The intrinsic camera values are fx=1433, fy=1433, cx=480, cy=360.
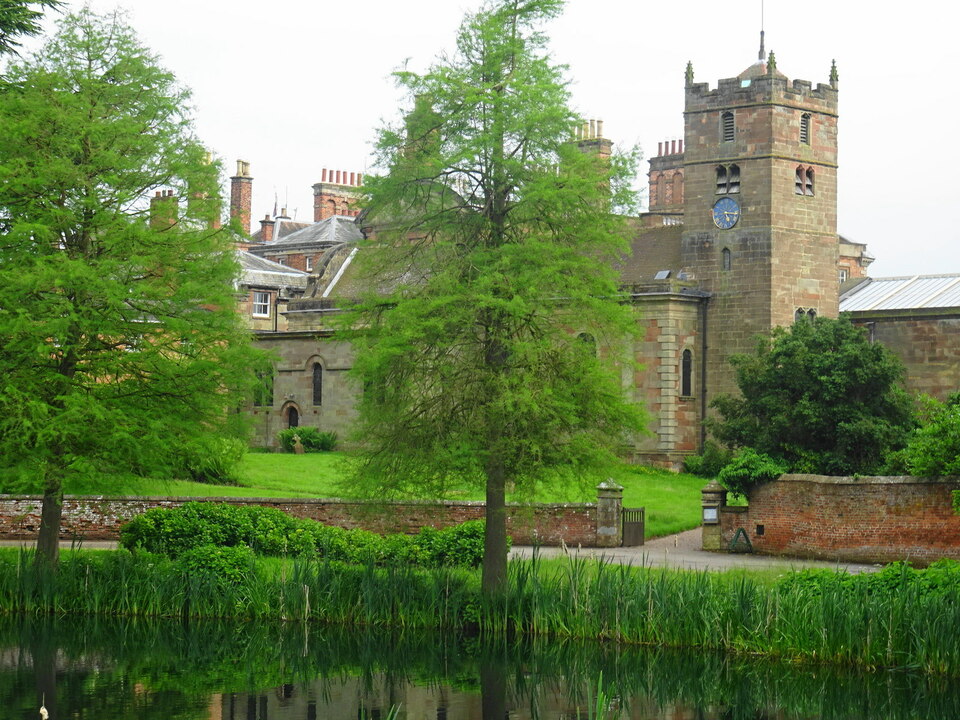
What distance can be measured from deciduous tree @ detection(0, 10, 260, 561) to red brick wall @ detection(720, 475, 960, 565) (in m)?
13.4

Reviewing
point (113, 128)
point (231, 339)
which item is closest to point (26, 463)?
point (231, 339)

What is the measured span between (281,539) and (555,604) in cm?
708

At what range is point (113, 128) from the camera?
26.6 metres

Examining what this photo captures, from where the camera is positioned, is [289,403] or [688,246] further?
[289,403]

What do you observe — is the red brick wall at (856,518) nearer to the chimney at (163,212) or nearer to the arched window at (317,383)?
the chimney at (163,212)

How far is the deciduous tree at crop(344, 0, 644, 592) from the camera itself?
24750 millimetres

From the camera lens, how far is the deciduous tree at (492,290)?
81.2 feet

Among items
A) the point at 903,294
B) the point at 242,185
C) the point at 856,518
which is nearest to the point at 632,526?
the point at 856,518

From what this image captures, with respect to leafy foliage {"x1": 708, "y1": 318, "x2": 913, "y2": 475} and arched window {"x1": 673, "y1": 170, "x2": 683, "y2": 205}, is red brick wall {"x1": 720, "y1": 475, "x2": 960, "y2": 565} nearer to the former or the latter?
leafy foliage {"x1": 708, "y1": 318, "x2": 913, "y2": 475}

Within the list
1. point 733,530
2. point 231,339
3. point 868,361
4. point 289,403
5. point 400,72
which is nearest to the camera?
point 400,72

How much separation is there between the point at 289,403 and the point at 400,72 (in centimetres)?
3810

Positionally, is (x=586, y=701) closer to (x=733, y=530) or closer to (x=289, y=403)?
(x=733, y=530)

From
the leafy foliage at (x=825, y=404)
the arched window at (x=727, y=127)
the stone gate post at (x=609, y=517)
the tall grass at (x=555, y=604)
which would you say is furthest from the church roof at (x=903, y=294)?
the tall grass at (x=555, y=604)

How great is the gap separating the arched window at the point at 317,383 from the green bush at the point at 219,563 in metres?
34.0
